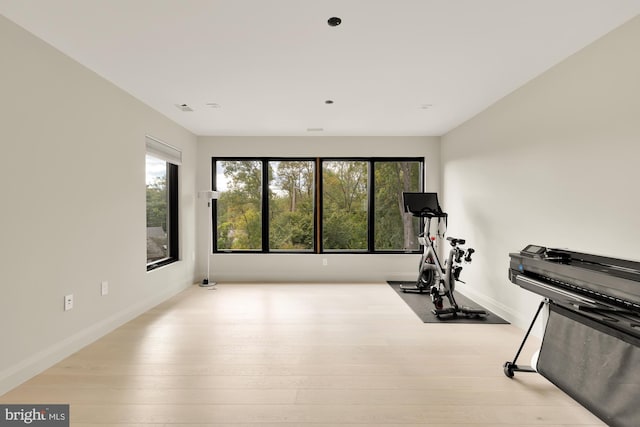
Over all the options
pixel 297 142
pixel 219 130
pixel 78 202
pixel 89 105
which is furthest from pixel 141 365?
pixel 297 142

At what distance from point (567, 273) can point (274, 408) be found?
1.98 m

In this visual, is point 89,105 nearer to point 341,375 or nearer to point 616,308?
point 341,375

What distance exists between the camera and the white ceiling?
2.01 metres

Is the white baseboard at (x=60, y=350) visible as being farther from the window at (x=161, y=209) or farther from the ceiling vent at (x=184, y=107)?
the ceiling vent at (x=184, y=107)

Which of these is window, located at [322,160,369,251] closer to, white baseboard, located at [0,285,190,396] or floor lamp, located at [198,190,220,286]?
floor lamp, located at [198,190,220,286]

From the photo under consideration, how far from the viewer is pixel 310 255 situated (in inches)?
217

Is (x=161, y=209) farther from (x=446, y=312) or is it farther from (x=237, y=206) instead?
(x=446, y=312)

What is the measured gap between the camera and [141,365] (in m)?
2.51

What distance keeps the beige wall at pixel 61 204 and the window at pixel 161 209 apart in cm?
35

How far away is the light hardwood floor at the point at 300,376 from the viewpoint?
190 centimetres

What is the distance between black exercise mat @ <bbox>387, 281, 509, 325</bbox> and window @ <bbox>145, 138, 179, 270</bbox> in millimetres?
3412

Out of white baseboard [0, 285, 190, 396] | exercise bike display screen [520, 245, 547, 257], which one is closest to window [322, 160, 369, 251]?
white baseboard [0, 285, 190, 396]

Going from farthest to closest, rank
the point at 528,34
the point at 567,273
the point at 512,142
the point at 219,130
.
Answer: the point at 219,130 → the point at 512,142 → the point at 528,34 → the point at 567,273

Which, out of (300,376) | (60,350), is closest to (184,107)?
(60,350)
